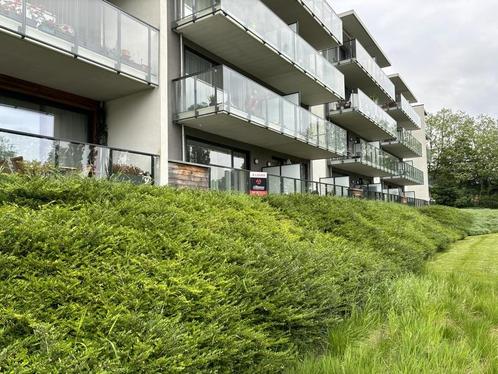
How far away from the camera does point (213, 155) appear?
1409 centimetres

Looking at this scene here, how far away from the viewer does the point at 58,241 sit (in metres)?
3.41

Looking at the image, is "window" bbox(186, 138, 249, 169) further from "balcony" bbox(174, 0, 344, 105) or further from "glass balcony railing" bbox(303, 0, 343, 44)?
"glass balcony railing" bbox(303, 0, 343, 44)

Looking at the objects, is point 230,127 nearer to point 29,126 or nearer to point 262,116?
point 262,116

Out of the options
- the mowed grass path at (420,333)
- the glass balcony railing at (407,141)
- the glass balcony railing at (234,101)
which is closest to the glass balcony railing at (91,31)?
the glass balcony railing at (234,101)

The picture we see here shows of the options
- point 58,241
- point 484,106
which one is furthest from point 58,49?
point 484,106

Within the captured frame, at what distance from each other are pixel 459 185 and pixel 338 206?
2067 inches

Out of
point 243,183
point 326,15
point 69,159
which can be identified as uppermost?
point 326,15

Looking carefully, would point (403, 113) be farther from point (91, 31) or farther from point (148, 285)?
point (148, 285)

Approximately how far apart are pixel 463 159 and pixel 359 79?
1425 inches

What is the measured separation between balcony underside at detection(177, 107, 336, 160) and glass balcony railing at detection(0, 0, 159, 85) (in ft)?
5.07

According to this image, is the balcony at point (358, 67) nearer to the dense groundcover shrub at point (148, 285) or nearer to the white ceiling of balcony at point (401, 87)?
the white ceiling of balcony at point (401, 87)

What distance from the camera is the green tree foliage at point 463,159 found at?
53000mm

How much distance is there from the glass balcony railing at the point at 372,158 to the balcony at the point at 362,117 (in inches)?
52.2

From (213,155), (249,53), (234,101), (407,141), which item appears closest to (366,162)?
(407,141)
